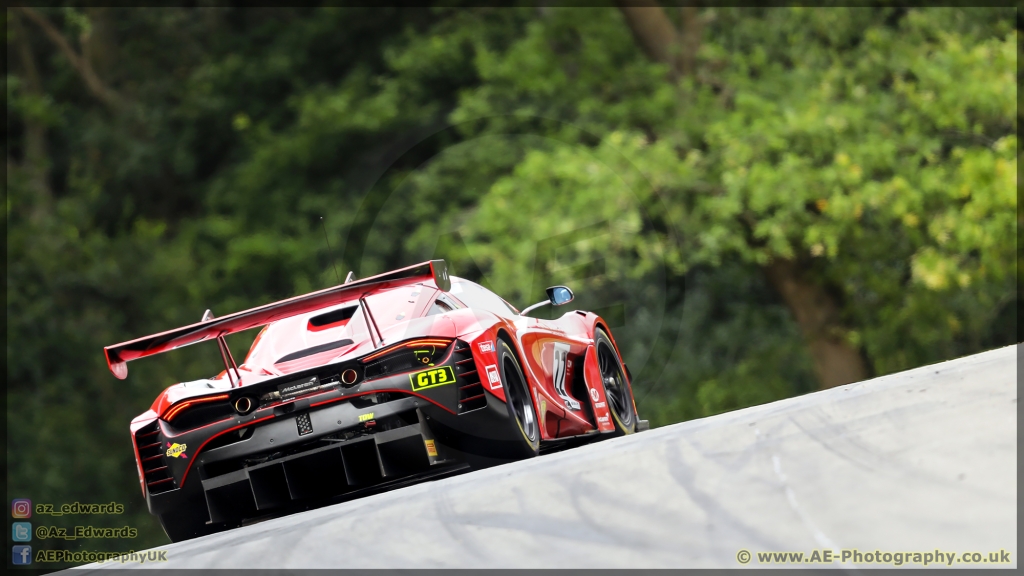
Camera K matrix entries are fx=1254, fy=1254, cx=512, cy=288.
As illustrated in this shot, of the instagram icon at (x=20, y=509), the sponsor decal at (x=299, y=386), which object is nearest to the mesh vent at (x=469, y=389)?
the sponsor decal at (x=299, y=386)

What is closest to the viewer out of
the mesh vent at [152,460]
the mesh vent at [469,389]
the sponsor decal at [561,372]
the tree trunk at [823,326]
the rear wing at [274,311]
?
the rear wing at [274,311]

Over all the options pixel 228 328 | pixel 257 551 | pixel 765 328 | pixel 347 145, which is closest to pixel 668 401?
pixel 765 328

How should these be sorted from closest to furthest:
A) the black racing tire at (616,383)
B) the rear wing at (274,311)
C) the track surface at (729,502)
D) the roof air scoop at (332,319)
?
the track surface at (729,502), the rear wing at (274,311), the roof air scoop at (332,319), the black racing tire at (616,383)

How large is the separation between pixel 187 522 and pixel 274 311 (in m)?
1.50

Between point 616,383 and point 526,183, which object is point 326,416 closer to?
point 616,383

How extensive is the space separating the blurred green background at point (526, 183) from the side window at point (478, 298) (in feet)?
32.7

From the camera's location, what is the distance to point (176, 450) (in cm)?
673

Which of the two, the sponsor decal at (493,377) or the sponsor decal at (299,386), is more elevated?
the sponsor decal at (299,386)

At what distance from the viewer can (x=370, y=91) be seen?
91.1 ft

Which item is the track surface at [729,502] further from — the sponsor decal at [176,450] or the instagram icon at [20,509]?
the instagram icon at [20,509]

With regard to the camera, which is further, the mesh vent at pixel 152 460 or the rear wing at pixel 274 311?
the mesh vent at pixel 152 460

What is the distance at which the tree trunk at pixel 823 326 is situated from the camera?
20.2 m

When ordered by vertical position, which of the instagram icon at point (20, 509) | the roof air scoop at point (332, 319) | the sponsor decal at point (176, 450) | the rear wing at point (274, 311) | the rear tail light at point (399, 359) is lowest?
the sponsor decal at point (176, 450)

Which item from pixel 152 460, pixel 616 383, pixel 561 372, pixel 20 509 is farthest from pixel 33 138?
pixel 152 460
